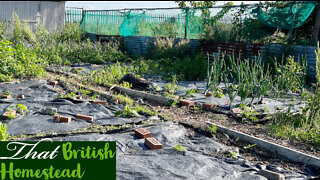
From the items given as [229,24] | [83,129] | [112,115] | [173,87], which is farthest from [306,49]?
[83,129]

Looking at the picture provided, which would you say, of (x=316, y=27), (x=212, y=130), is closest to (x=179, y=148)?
(x=212, y=130)

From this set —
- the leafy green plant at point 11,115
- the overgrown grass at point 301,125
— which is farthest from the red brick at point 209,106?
the leafy green plant at point 11,115

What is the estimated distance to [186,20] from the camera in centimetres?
1238

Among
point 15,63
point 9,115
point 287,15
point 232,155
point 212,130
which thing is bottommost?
point 232,155

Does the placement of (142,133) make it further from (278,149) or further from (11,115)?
(11,115)

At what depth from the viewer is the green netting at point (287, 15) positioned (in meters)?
9.55

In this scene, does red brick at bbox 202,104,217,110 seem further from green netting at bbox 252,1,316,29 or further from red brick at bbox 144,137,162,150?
green netting at bbox 252,1,316,29

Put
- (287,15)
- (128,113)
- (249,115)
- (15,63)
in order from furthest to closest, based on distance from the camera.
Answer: (287,15)
(15,63)
(249,115)
(128,113)

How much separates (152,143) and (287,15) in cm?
792

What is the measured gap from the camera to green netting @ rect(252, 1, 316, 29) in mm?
9555

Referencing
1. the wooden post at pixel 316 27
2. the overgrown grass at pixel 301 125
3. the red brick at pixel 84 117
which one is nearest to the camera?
the overgrown grass at pixel 301 125


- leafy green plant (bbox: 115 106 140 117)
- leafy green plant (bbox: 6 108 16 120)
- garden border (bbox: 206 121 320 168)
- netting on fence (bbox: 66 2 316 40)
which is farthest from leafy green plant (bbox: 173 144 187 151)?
netting on fence (bbox: 66 2 316 40)

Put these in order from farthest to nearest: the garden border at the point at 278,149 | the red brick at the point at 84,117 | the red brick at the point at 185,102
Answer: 1. the red brick at the point at 185,102
2. the red brick at the point at 84,117
3. the garden border at the point at 278,149

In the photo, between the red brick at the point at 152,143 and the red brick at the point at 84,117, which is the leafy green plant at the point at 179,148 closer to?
the red brick at the point at 152,143
